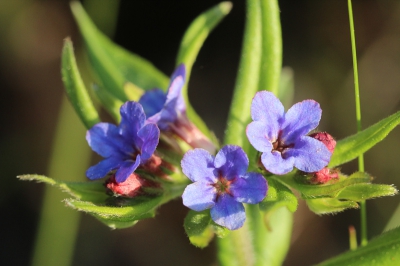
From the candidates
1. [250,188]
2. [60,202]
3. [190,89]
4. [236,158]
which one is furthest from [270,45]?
[60,202]

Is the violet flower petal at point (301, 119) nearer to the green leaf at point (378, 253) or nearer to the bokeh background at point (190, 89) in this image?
the green leaf at point (378, 253)

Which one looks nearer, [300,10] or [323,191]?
[323,191]

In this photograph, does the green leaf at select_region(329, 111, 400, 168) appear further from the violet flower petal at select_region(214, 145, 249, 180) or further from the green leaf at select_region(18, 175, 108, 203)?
the green leaf at select_region(18, 175, 108, 203)

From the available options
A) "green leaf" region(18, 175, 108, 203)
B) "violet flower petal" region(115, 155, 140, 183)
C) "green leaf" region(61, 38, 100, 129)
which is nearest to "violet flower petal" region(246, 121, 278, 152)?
"violet flower petal" region(115, 155, 140, 183)

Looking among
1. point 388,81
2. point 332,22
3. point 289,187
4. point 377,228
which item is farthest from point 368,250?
point 332,22

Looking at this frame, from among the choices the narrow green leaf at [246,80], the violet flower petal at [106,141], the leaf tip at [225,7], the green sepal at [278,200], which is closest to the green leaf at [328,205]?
the green sepal at [278,200]

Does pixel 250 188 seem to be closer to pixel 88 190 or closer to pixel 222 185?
pixel 222 185

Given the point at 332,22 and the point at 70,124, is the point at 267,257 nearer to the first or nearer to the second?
the point at 70,124
